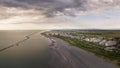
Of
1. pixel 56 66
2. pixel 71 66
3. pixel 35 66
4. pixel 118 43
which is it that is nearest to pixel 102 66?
pixel 71 66

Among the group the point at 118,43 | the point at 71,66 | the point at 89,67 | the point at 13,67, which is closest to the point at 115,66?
A: the point at 89,67

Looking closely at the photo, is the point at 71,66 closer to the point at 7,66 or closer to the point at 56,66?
the point at 56,66

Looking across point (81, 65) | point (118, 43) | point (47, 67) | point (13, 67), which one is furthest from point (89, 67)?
point (118, 43)

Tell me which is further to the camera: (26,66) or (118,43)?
(118,43)

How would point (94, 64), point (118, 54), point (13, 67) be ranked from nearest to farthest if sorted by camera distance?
point (13, 67), point (94, 64), point (118, 54)

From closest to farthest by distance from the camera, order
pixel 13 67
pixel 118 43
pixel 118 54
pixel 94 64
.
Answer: pixel 13 67 → pixel 94 64 → pixel 118 54 → pixel 118 43

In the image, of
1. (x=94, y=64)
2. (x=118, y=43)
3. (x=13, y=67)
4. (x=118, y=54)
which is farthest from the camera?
(x=118, y=43)

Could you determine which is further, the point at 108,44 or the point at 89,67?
the point at 108,44

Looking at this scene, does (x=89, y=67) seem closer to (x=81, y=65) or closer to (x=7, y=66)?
(x=81, y=65)
